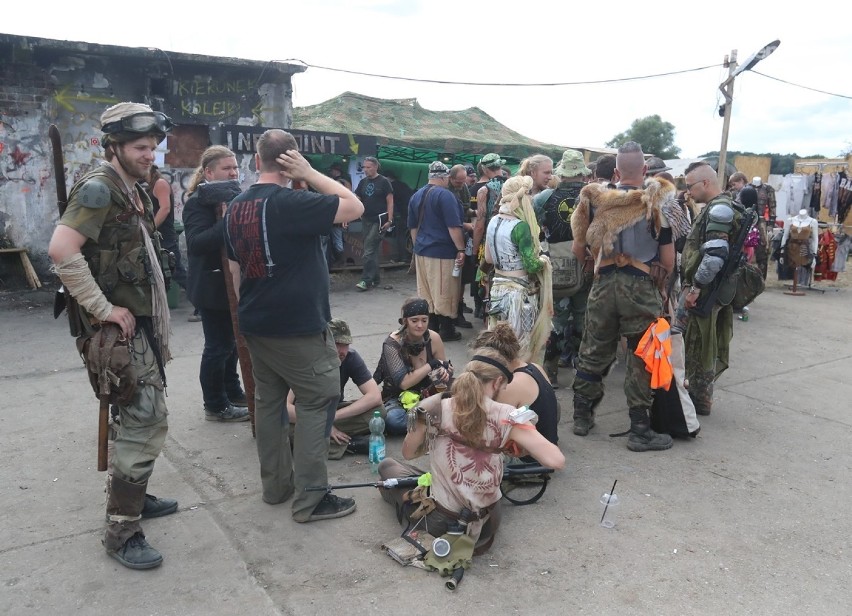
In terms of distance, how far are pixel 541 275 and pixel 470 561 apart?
2771mm

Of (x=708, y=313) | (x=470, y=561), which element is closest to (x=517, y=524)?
(x=470, y=561)

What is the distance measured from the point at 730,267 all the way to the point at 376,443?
9.70 ft

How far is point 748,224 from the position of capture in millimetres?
4980

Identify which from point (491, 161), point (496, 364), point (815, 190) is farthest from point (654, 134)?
point (496, 364)

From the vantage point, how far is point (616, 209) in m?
4.54

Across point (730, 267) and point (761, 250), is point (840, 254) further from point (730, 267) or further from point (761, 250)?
point (730, 267)

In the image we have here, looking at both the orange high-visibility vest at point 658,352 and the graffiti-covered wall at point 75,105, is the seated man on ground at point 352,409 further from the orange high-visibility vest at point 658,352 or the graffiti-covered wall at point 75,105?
the graffiti-covered wall at point 75,105

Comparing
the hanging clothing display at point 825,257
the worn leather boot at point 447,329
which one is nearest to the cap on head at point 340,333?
the worn leather boot at point 447,329

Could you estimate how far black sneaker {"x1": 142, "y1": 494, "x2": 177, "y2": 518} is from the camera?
11.7ft

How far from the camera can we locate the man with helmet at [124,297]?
2969mm

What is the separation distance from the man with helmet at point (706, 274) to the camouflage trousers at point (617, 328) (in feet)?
1.97

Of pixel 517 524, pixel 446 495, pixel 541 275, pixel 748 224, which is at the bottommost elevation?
pixel 517 524

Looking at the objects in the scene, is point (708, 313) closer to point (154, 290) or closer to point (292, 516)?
point (292, 516)

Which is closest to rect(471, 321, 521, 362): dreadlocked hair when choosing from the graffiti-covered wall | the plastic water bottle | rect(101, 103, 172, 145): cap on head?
the plastic water bottle
